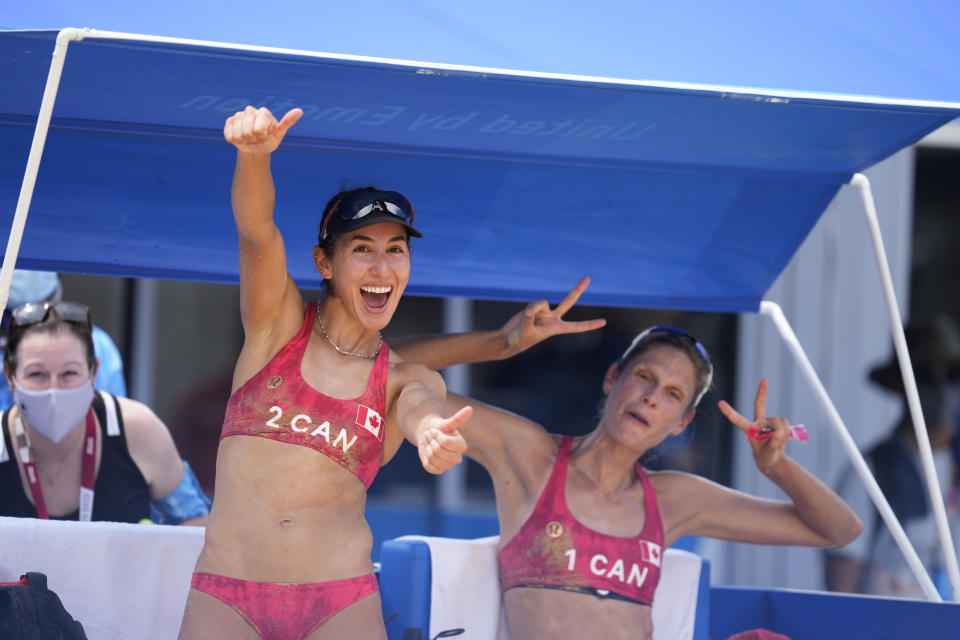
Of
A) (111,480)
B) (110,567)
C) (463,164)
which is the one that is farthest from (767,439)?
(111,480)

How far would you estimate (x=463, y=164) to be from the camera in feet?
11.5

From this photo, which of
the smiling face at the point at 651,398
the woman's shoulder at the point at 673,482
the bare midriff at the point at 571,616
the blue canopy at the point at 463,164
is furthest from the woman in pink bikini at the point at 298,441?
the woman's shoulder at the point at 673,482

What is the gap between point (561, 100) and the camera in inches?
112

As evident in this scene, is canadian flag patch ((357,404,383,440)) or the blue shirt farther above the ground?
the blue shirt

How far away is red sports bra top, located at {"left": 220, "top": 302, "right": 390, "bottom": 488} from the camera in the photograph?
2.64 metres

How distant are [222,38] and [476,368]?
5.56m

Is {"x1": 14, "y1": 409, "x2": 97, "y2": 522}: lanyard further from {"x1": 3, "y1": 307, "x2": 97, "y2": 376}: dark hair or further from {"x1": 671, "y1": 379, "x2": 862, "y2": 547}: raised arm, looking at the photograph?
{"x1": 671, "y1": 379, "x2": 862, "y2": 547}: raised arm

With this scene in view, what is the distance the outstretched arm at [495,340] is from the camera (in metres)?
3.44

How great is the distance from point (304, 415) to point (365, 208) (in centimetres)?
54

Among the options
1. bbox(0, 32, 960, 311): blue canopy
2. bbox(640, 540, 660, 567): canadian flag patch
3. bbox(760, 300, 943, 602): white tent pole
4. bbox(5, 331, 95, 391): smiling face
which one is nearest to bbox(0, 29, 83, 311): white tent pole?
bbox(0, 32, 960, 311): blue canopy

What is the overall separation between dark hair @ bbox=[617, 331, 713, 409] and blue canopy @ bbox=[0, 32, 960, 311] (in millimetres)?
372

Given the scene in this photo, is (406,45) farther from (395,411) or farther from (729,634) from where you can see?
(729,634)

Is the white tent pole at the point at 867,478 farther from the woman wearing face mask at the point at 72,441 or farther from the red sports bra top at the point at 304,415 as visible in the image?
the woman wearing face mask at the point at 72,441

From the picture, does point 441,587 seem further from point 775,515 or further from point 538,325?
point 775,515
